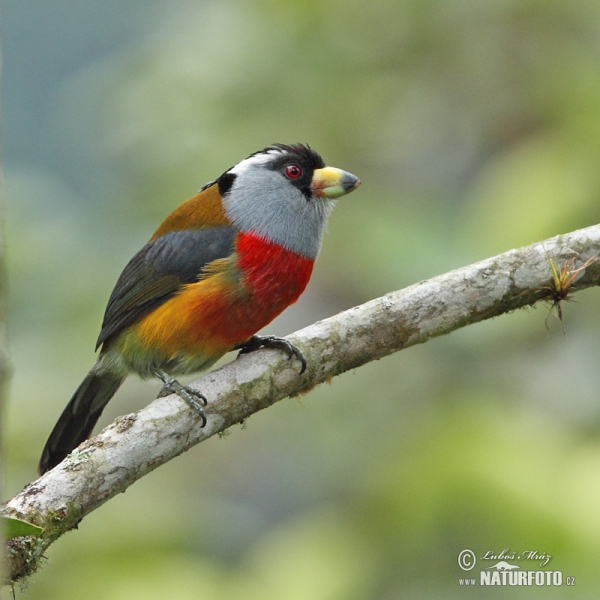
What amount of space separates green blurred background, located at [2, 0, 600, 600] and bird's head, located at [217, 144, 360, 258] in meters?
0.58

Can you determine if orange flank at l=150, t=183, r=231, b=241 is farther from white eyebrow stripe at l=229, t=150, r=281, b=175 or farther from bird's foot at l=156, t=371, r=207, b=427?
bird's foot at l=156, t=371, r=207, b=427

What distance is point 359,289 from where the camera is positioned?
464cm

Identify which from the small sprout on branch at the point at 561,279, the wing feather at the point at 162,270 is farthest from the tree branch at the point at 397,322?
the wing feather at the point at 162,270

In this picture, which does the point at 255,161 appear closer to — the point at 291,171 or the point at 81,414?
the point at 291,171

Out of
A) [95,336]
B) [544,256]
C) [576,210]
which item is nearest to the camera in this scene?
[544,256]

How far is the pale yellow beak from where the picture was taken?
3482 millimetres

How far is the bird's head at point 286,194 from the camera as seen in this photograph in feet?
11.0

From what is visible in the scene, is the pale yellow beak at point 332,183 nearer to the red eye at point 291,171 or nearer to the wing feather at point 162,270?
the red eye at point 291,171

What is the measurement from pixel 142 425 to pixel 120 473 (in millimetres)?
165

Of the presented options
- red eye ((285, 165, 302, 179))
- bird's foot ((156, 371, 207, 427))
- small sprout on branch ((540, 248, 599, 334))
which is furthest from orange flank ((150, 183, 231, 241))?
small sprout on branch ((540, 248, 599, 334))

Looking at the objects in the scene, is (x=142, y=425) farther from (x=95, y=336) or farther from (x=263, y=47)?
(x=263, y=47)

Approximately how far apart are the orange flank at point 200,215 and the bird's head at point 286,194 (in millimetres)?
31

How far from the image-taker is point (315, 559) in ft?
10.7

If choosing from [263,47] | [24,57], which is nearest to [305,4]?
[263,47]
